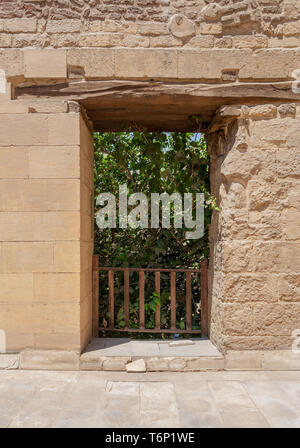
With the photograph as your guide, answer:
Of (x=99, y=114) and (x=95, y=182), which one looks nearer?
(x=99, y=114)

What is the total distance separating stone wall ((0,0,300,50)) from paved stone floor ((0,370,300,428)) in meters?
3.20

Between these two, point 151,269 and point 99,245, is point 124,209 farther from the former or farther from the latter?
point 151,269

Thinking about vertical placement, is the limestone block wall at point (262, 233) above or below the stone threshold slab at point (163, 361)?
above

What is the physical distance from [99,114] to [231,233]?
78.3 inches

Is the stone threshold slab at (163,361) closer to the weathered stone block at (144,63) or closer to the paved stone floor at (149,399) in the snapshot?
the paved stone floor at (149,399)

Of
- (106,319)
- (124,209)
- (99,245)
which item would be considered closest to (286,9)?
(124,209)

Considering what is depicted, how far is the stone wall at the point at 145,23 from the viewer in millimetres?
3562

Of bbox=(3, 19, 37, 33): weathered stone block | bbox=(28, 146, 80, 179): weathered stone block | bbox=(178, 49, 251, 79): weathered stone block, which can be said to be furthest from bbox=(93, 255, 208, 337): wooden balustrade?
bbox=(3, 19, 37, 33): weathered stone block

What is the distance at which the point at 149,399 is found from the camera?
2865 millimetres

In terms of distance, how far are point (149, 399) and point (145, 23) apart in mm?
3467

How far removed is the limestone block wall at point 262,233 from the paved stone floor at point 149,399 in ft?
1.52

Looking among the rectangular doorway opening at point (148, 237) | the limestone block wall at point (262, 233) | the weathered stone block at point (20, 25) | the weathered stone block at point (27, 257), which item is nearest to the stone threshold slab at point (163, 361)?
the limestone block wall at point (262, 233)

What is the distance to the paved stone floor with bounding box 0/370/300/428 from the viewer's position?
8.23 ft

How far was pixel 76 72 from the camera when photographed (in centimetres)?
358
